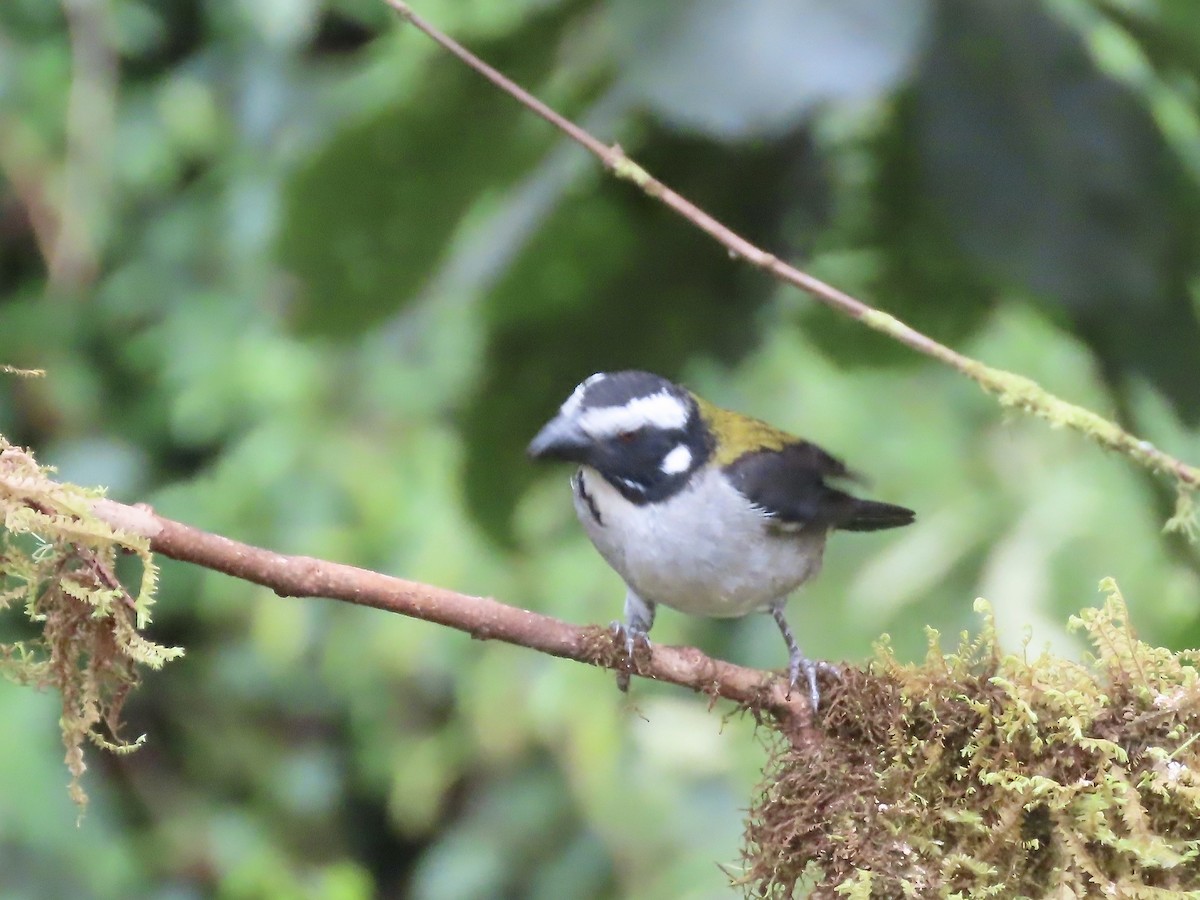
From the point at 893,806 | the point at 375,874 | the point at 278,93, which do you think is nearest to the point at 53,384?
the point at 278,93

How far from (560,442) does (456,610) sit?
2.26 feet

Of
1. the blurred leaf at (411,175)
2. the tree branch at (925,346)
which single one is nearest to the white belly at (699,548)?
the blurred leaf at (411,175)

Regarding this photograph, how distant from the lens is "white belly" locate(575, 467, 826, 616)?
7.52 feet

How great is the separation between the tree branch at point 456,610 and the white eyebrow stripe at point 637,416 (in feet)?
2.02

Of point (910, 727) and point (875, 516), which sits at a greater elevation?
point (875, 516)

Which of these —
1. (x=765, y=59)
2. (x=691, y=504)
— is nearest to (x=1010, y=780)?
(x=765, y=59)

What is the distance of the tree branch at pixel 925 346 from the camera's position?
1536mm

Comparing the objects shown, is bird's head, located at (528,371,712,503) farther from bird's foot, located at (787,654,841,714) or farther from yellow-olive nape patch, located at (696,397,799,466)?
bird's foot, located at (787,654,841,714)

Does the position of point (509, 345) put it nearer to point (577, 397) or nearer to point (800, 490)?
point (577, 397)

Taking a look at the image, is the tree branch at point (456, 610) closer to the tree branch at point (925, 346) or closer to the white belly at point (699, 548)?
the tree branch at point (925, 346)

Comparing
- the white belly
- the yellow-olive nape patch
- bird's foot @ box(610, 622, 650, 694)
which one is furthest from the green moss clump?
the yellow-olive nape patch

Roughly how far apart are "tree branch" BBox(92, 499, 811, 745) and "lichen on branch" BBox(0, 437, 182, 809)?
4 centimetres

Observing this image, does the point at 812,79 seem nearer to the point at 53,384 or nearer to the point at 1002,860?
the point at 1002,860

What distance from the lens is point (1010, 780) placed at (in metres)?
1.38
